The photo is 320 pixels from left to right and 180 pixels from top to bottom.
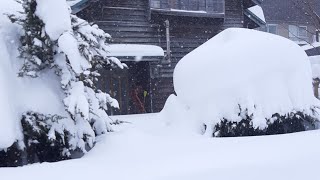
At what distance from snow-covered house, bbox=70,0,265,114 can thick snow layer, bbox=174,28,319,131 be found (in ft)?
20.1

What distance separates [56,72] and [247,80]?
2928 millimetres

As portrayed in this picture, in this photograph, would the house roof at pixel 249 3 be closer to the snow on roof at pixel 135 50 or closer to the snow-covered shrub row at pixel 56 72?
the snow on roof at pixel 135 50

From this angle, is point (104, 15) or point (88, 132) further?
point (104, 15)

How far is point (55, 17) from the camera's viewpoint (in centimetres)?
482

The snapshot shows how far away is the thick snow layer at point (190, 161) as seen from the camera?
3.78 metres

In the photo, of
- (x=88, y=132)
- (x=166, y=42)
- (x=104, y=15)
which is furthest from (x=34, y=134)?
(x=166, y=42)

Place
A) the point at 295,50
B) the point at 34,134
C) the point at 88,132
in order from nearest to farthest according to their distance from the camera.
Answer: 1. the point at 34,134
2. the point at 88,132
3. the point at 295,50

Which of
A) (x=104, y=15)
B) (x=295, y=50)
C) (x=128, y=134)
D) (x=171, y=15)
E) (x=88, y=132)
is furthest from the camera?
(x=171, y=15)

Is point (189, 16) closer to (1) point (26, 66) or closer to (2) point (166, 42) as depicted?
(2) point (166, 42)

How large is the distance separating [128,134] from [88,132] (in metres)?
0.68

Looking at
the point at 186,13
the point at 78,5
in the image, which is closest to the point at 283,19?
the point at 186,13

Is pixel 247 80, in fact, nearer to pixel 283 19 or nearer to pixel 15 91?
pixel 15 91

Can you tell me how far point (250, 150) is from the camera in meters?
4.46

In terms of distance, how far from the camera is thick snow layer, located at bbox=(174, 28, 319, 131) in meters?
5.98
